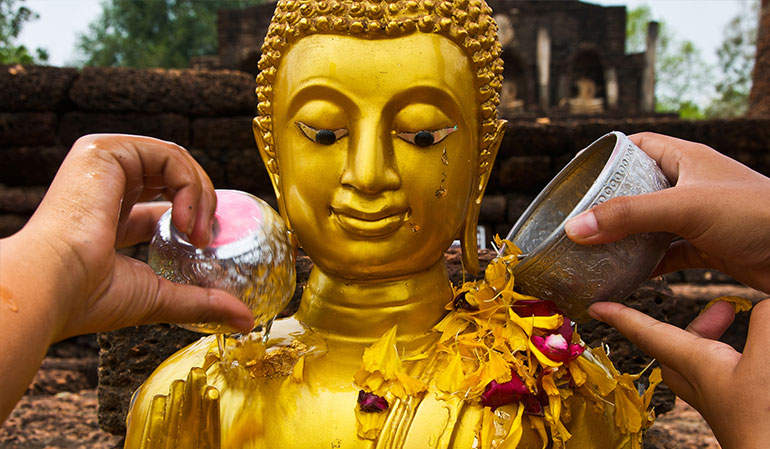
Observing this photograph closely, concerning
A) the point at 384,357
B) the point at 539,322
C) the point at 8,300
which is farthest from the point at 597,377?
the point at 8,300

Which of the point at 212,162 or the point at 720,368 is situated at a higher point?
the point at 720,368

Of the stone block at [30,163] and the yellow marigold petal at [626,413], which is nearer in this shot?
the yellow marigold petal at [626,413]

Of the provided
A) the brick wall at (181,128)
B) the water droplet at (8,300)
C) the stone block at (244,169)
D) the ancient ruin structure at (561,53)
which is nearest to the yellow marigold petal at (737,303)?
the water droplet at (8,300)

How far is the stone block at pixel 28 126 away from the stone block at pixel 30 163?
8 centimetres

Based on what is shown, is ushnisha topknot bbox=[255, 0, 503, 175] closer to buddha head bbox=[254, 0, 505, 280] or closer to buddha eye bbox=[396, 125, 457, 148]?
buddha head bbox=[254, 0, 505, 280]

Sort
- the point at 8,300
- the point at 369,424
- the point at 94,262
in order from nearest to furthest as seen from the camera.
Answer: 1. the point at 8,300
2. the point at 94,262
3. the point at 369,424

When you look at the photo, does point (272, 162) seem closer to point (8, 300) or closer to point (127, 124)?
point (8, 300)

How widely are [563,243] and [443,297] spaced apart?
1.09 ft

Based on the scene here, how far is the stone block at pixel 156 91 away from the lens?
13.9 feet

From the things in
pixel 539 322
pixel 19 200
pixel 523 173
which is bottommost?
pixel 523 173

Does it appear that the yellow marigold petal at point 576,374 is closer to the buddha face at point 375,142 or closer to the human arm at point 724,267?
the human arm at point 724,267

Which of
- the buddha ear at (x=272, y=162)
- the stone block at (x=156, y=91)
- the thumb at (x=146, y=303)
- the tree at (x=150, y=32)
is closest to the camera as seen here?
the thumb at (x=146, y=303)

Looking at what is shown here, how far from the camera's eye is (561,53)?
520 inches

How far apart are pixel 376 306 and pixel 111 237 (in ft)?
1.96
